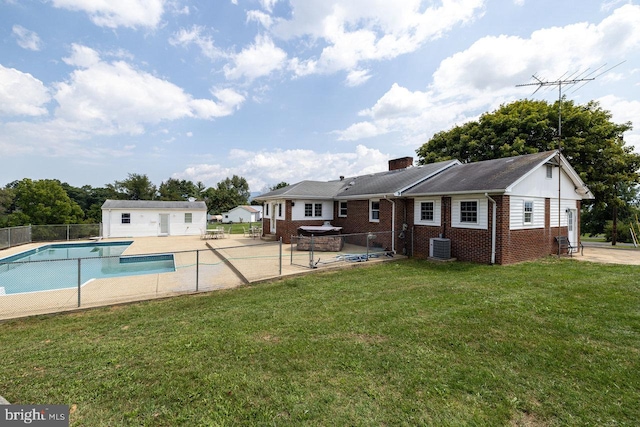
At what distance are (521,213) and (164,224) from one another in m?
25.2

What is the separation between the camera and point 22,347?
14.0 ft

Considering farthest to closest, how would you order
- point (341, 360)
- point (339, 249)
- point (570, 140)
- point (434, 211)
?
1. point (570, 140)
2. point (339, 249)
3. point (434, 211)
4. point (341, 360)

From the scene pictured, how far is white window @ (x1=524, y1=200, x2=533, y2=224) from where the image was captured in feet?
35.7

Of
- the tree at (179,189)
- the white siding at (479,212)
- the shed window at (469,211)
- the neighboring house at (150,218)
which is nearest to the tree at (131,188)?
the tree at (179,189)

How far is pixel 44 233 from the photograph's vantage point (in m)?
18.5

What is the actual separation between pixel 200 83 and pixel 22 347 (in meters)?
15.0

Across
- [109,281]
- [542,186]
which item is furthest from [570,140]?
[109,281]

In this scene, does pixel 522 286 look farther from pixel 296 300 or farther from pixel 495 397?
pixel 296 300

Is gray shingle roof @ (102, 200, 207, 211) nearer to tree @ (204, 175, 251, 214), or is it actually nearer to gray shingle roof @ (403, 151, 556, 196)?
gray shingle roof @ (403, 151, 556, 196)

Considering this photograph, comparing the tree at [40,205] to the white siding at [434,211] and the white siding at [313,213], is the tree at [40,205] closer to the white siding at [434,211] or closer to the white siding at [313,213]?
the white siding at [313,213]

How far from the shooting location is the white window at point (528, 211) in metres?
10.9

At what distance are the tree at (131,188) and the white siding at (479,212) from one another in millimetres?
54482

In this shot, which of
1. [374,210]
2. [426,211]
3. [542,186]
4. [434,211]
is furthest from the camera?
[374,210]

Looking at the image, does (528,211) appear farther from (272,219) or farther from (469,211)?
(272,219)
